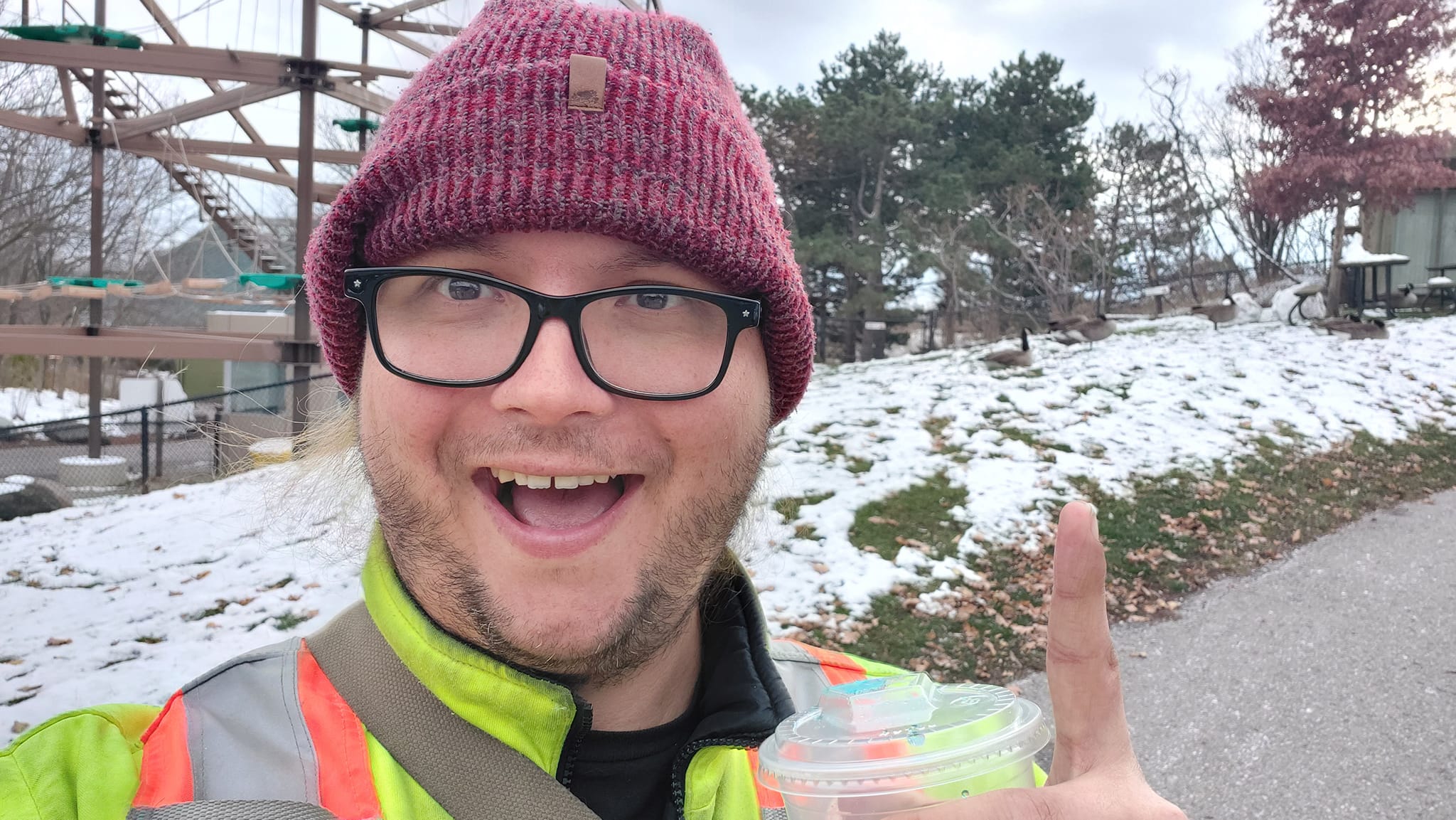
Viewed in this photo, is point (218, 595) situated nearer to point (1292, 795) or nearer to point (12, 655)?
point (12, 655)

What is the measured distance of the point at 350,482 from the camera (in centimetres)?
175

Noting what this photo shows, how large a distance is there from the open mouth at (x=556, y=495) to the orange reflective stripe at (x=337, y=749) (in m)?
0.34

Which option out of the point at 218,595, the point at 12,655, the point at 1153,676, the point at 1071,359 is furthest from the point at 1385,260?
the point at 12,655

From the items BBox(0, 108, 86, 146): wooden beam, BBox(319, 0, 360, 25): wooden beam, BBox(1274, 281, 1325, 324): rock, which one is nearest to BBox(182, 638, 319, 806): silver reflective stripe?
BBox(319, 0, 360, 25): wooden beam

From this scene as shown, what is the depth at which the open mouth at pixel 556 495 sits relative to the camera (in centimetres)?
112

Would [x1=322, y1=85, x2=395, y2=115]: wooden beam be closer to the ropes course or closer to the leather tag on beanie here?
the ropes course

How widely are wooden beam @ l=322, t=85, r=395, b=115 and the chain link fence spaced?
1811 mm

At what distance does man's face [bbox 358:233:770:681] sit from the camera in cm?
111

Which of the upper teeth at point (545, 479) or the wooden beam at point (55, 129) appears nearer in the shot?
the upper teeth at point (545, 479)

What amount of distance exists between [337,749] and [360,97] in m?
5.53

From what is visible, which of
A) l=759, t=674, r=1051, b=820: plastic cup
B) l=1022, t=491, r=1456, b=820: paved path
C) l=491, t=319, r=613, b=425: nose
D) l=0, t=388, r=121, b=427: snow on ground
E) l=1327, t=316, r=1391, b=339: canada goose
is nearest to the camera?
l=759, t=674, r=1051, b=820: plastic cup

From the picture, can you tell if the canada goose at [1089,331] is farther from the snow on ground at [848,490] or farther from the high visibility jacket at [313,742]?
the high visibility jacket at [313,742]

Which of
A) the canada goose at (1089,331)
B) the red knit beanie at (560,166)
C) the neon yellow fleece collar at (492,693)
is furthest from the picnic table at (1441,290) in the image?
the neon yellow fleece collar at (492,693)

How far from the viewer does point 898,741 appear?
88cm
